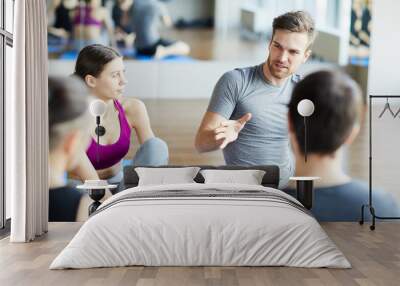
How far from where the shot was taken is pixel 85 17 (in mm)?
8203

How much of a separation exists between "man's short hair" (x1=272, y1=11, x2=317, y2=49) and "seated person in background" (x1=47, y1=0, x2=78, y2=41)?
2.56 meters

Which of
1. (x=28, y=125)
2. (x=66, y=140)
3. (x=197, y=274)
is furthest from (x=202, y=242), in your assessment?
(x=66, y=140)

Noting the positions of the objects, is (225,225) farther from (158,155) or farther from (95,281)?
(158,155)

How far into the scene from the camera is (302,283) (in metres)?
4.42

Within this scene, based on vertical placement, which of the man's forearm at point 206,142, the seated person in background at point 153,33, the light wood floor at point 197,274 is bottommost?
the light wood floor at point 197,274

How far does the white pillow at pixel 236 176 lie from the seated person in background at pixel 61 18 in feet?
8.39

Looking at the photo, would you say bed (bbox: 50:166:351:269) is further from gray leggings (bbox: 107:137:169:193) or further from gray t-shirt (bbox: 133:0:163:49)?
gray t-shirt (bbox: 133:0:163:49)

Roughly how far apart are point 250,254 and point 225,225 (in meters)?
0.29

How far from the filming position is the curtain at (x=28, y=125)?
21.0 ft

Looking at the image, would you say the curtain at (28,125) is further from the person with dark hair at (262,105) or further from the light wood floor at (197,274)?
the person with dark hair at (262,105)

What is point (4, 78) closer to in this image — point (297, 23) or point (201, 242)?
point (201, 242)

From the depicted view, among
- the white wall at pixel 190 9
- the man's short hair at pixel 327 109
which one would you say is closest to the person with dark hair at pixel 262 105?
the man's short hair at pixel 327 109

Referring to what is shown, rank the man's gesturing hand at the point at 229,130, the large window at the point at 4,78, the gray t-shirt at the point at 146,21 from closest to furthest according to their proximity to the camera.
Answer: the large window at the point at 4,78 → the man's gesturing hand at the point at 229,130 → the gray t-shirt at the point at 146,21

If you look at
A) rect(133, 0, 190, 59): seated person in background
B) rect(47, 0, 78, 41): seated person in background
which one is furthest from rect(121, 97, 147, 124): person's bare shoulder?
rect(47, 0, 78, 41): seated person in background
